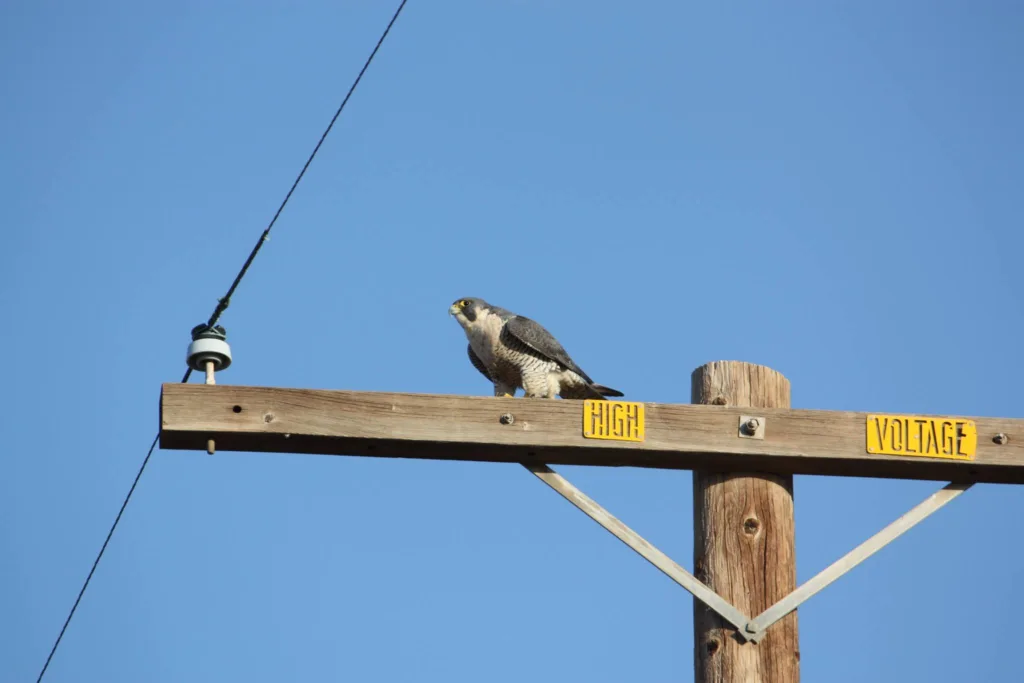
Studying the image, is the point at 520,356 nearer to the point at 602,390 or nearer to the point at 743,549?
the point at 602,390

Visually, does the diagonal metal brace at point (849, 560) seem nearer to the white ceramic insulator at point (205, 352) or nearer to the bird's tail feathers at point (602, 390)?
the white ceramic insulator at point (205, 352)

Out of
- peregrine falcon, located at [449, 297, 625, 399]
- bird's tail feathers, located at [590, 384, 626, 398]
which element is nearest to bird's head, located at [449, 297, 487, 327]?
peregrine falcon, located at [449, 297, 625, 399]

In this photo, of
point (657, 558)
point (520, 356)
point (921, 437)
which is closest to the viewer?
point (657, 558)

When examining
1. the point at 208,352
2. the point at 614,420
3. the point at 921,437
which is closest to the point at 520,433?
the point at 614,420

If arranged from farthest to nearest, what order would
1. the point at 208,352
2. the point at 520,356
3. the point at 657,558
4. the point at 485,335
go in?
the point at 485,335 → the point at 520,356 → the point at 208,352 → the point at 657,558

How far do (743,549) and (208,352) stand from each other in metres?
2.12

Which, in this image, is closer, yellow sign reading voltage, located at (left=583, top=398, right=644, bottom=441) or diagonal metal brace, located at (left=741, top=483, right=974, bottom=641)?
diagonal metal brace, located at (left=741, top=483, right=974, bottom=641)

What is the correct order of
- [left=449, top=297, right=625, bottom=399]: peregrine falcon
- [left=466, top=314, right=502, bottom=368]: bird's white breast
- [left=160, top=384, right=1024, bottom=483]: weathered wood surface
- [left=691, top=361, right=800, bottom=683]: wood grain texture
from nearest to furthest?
[left=691, top=361, right=800, bottom=683]: wood grain texture < [left=160, top=384, right=1024, bottom=483]: weathered wood surface < [left=449, top=297, right=625, bottom=399]: peregrine falcon < [left=466, top=314, right=502, bottom=368]: bird's white breast

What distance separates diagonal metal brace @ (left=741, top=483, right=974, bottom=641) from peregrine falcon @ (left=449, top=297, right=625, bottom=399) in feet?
10.7

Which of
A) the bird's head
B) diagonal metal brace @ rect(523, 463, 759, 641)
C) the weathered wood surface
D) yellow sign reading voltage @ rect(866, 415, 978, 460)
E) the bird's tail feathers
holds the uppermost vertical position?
the bird's head

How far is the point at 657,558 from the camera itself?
4.80m

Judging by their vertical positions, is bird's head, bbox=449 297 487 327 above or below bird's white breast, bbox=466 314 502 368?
above

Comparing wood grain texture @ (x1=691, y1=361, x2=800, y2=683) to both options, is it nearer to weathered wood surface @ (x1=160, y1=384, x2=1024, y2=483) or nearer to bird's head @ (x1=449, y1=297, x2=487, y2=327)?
weathered wood surface @ (x1=160, y1=384, x2=1024, y2=483)

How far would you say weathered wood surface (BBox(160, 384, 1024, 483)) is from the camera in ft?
15.9
